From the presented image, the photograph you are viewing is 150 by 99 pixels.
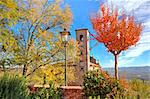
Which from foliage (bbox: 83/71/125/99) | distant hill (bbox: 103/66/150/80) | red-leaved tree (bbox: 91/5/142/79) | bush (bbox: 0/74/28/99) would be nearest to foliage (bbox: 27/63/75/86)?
red-leaved tree (bbox: 91/5/142/79)

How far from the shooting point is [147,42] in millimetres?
4398

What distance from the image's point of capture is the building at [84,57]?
17.2 ft

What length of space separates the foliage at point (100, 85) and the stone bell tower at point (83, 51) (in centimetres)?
144

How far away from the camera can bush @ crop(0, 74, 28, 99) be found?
2.26 meters

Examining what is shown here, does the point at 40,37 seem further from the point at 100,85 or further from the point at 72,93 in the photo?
the point at 100,85

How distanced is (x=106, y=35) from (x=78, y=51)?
184 cm

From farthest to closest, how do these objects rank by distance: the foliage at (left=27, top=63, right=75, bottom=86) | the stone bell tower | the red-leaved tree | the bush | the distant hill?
1. the foliage at (left=27, top=63, right=75, bottom=86)
2. the stone bell tower
3. the red-leaved tree
4. the distant hill
5. the bush

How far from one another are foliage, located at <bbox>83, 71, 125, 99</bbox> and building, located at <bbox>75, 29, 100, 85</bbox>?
112 centimetres

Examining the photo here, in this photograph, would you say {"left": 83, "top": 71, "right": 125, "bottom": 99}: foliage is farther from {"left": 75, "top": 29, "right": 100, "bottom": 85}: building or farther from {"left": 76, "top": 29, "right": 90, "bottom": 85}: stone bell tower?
{"left": 76, "top": 29, "right": 90, "bottom": 85}: stone bell tower

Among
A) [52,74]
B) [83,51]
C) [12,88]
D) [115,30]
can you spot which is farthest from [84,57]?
[12,88]

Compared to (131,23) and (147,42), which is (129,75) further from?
(131,23)

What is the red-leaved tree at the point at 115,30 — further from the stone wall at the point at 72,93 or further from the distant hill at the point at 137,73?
the stone wall at the point at 72,93

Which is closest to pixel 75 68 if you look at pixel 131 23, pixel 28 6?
pixel 28 6

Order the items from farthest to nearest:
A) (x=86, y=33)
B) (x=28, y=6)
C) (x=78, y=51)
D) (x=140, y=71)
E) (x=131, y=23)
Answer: (x=78, y=51), (x=28, y=6), (x=86, y=33), (x=131, y=23), (x=140, y=71)
